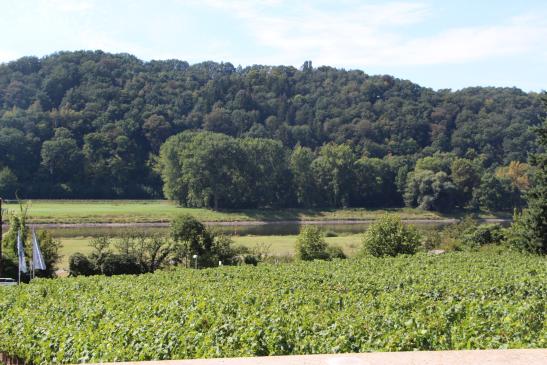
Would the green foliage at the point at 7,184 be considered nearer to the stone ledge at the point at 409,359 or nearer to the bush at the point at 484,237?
the bush at the point at 484,237

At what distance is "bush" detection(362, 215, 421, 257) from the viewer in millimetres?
45156

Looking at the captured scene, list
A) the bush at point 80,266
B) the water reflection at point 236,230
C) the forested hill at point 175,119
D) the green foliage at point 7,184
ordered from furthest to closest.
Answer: the forested hill at point 175,119 < the green foliage at point 7,184 < the water reflection at point 236,230 < the bush at point 80,266

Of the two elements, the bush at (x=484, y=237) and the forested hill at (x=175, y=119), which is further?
the forested hill at (x=175, y=119)

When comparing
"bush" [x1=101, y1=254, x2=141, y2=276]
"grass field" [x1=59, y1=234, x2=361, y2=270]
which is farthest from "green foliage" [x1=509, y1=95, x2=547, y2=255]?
"bush" [x1=101, y1=254, x2=141, y2=276]

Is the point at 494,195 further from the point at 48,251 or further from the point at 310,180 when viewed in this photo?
the point at 48,251

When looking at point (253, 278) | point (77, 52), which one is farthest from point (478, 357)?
point (77, 52)

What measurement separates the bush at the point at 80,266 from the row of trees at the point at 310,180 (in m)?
66.4

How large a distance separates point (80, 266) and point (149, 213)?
5705 centimetres

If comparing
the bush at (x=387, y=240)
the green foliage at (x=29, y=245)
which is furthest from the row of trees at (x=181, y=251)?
the bush at (x=387, y=240)

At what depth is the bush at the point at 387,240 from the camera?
45156 mm

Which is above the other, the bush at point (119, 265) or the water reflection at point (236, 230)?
the bush at point (119, 265)

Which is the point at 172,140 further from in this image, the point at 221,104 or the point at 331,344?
the point at 331,344

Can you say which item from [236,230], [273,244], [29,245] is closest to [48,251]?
[29,245]

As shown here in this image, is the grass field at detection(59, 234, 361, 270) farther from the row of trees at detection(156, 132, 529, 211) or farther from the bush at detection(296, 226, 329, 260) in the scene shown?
the row of trees at detection(156, 132, 529, 211)
